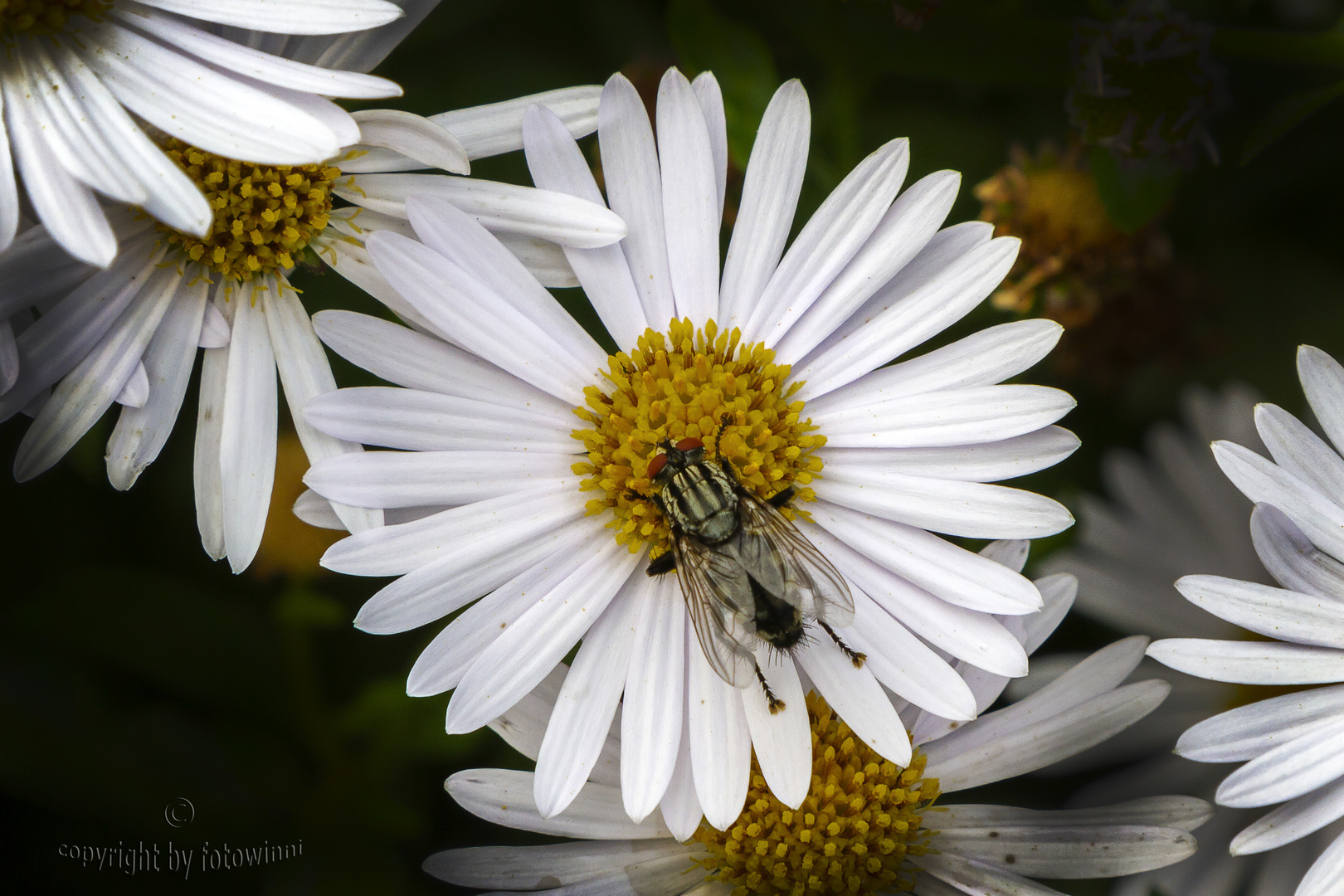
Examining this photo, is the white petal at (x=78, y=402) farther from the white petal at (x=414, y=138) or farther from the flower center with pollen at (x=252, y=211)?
the white petal at (x=414, y=138)

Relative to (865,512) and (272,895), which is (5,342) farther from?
(865,512)

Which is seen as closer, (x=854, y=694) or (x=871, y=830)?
(x=854, y=694)

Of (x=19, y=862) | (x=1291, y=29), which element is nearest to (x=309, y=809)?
(x=19, y=862)

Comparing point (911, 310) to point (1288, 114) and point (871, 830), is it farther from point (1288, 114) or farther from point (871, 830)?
point (871, 830)

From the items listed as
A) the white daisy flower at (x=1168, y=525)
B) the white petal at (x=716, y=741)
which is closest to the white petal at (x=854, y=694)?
the white petal at (x=716, y=741)

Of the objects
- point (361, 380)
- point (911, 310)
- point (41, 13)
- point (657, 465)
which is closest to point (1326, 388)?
point (911, 310)

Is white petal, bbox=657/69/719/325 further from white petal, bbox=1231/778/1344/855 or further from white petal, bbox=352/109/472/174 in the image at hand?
white petal, bbox=1231/778/1344/855

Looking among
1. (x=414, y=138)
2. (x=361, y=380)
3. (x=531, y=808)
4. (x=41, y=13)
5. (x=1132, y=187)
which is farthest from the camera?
(x=361, y=380)
